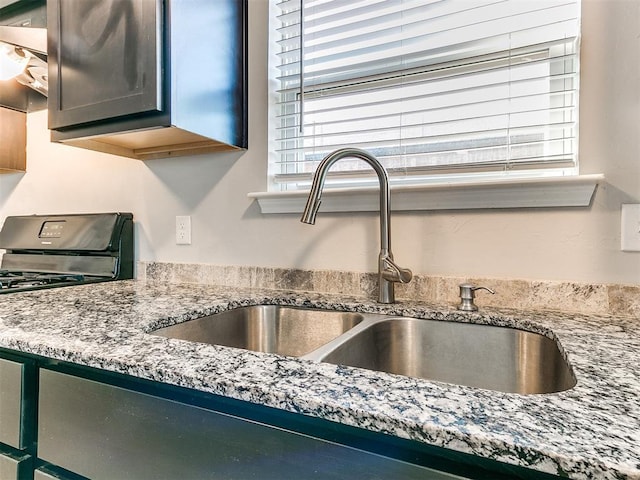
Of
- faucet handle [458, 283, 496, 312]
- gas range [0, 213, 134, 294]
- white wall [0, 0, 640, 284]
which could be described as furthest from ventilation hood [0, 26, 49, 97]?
faucet handle [458, 283, 496, 312]

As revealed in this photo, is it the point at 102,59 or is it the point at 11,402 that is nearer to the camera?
the point at 11,402

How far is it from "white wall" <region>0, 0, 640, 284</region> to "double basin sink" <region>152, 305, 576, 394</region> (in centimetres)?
20

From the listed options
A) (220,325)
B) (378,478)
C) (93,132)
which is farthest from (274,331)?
(93,132)

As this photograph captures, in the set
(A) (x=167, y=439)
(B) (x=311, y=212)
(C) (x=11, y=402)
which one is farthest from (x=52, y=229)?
(A) (x=167, y=439)

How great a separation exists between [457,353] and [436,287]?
0.70 feet

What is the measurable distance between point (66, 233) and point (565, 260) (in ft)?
5.81

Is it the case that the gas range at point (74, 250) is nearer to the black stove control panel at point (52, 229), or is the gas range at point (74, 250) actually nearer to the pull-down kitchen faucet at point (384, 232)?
the black stove control panel at point (52, 229)

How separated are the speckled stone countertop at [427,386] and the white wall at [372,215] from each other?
169 mm

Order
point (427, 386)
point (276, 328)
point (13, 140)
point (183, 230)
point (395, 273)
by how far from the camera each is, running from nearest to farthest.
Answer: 1. point (427, 386)
2. point (395, 273)
3. point (276, 328)
4. point (183, 230)
5. point (13, 140)

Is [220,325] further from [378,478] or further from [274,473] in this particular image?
[378,478]

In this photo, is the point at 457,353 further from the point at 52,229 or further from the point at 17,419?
the point at 52,229

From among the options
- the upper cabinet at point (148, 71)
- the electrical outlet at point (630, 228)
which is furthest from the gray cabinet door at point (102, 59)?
the electrical outlet at point (630, 228)

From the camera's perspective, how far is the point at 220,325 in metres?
1.06

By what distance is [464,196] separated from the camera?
3.45ft
